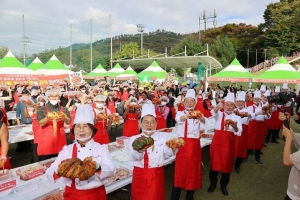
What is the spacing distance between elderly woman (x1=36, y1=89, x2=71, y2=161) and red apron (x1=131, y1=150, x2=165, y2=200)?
1.86 metres

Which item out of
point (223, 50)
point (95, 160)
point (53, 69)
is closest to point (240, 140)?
point (95, 160)

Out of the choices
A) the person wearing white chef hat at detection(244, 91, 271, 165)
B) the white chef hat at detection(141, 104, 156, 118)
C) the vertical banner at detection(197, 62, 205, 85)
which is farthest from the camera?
the vertical banner at detection(197, 62, 205, 85)

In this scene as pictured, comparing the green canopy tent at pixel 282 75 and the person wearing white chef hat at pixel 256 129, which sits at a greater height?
the green canopy tent at pixel 282 75

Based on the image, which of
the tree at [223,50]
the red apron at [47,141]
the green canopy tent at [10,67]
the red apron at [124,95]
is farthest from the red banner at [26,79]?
the tree at [223,50]

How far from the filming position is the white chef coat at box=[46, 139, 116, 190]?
2188mm

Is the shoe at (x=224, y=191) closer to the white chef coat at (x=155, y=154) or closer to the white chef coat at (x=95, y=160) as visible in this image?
the white chef coat at (x=155, y=154)

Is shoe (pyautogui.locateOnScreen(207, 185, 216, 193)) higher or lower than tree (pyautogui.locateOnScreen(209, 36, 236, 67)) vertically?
lower

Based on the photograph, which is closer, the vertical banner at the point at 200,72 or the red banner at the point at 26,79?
the red banner at the point at 26,79

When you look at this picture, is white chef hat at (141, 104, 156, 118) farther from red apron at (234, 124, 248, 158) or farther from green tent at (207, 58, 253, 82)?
green tent at (207, 58, 253, 82)

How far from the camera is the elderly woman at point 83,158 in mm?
2201

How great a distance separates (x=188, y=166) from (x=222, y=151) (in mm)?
1031

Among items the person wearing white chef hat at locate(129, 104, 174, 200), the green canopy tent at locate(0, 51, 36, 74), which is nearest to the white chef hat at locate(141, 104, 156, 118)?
the person wearing white chef hat at locate(129, 104, 174, 200)

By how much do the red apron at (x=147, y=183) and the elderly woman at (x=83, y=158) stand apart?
2.05 ft

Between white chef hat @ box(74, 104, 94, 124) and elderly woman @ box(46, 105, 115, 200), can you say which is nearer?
elderly woman @ box(46, 105, 115, 200)
